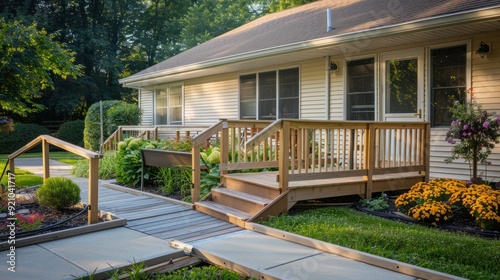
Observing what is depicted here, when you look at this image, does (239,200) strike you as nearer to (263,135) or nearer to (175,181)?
(263,135)

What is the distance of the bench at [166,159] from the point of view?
632 cm

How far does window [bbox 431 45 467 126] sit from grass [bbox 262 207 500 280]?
2.99 m

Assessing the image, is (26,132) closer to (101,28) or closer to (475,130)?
(101,28)

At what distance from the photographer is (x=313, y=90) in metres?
9.33

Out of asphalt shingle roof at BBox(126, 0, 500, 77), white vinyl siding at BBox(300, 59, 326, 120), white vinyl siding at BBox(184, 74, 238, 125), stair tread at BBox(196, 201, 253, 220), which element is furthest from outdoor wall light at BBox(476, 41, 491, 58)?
white vinyl siding at BBox(184, 74, 238, 125)

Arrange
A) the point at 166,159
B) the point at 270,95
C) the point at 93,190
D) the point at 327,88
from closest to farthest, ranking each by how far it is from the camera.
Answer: the point at 93,190
the point at 166,159
the point at 327,88
the point at 270,95

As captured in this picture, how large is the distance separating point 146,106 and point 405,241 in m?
13.0

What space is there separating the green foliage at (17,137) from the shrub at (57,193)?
45.8 feet

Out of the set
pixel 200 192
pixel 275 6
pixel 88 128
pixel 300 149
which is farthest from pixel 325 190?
pixel 275 6

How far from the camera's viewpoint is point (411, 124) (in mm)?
6496

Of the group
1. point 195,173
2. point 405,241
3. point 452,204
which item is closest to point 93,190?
point 195,173

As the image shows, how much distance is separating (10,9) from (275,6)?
13533 mm

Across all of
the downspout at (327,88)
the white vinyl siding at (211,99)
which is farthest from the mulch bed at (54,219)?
the white vinyl siding at (211,99)

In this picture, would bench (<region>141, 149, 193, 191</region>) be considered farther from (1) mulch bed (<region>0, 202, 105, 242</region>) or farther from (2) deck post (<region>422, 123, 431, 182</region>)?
(2) deck post (<region>422, 123, 431, 182</region>)
